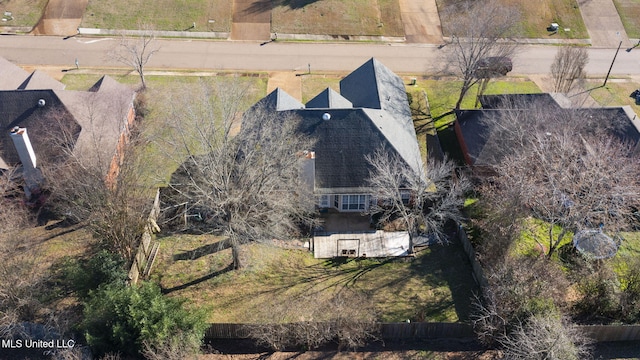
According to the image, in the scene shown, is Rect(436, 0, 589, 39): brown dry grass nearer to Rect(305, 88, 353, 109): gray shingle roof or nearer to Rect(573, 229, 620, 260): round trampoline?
Rect(305, 88, 353, 109): gray shingle roof

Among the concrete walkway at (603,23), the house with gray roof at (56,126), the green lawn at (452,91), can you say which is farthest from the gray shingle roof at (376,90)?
the concrete walkway at (603,23)

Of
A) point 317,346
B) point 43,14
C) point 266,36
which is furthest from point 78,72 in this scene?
point 317,346

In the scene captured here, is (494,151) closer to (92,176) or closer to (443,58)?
(443,58)

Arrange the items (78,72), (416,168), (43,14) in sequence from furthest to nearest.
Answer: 1. (43,14)
2. (78,72)
3. (416,168)

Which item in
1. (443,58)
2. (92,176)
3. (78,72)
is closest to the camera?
(92,176)

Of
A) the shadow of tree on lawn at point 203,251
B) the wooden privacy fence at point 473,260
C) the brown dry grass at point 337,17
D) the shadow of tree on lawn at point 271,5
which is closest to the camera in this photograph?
the wooden privacy fence at point 473,260

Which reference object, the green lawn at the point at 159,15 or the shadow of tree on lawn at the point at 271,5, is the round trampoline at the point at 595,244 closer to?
the shadow of tree on lawn at the point at 271,5
